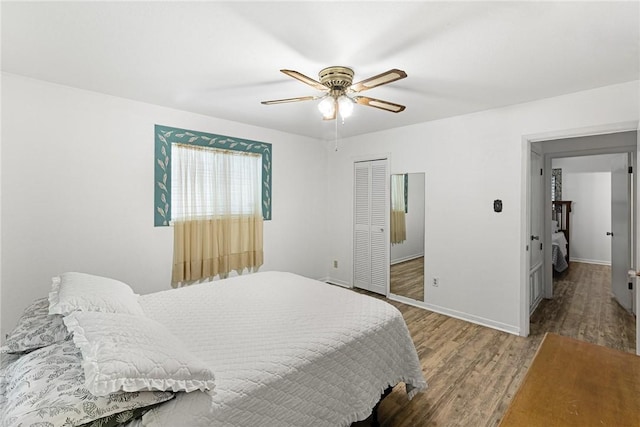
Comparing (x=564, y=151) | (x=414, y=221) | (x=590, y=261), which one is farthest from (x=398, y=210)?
(x=590, y=261)

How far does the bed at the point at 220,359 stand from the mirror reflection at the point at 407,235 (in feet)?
6.64

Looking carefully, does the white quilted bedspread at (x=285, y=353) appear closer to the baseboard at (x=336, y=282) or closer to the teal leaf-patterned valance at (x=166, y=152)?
the teal leaf-patterned valance at (x=166, y=152)

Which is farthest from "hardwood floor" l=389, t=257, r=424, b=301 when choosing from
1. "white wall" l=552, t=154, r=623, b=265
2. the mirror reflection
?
"white wall" l=552, t=154, r=623, b=265

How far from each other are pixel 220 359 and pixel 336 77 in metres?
1.95

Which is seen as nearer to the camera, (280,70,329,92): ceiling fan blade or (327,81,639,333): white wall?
(280,70,329,92): ceiling fan blade

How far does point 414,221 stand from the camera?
4.01 m

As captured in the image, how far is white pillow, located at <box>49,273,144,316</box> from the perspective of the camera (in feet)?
4.89

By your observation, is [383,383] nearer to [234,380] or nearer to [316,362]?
[316,362]

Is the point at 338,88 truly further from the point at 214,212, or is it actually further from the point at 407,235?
the point at 407,235

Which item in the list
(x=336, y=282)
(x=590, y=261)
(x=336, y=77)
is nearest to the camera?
(x=336, y=77)

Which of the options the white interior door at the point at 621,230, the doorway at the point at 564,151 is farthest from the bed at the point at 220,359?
the white interior door at the point at 621,230

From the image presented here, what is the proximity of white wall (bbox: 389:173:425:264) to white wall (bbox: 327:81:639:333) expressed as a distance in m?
0.10

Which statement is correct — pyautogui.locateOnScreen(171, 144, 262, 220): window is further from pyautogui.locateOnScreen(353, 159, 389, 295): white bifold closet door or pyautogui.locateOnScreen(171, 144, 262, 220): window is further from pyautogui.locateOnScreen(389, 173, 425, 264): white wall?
pyautogui.locateOnScreen(389, 173, 425, 264): white wall

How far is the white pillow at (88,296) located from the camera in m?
1.49
